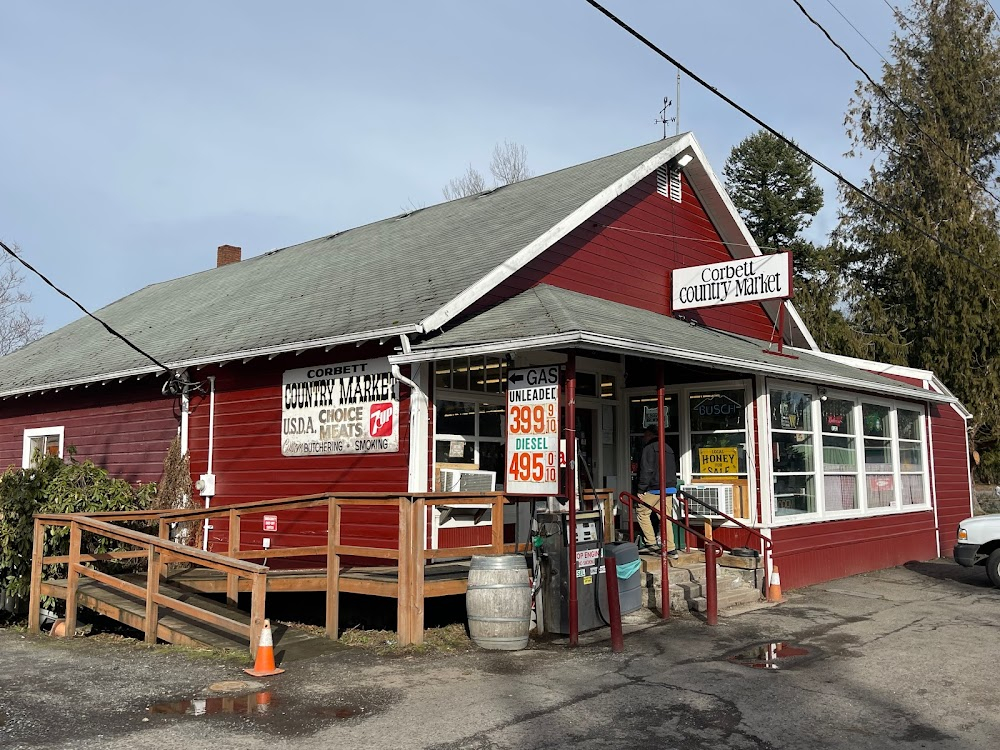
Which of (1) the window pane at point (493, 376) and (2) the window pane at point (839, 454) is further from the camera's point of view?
(2) the window pane at point (839, 454)

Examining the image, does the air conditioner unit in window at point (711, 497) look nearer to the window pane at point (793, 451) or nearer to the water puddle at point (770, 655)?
the window pane at point (793, 451)

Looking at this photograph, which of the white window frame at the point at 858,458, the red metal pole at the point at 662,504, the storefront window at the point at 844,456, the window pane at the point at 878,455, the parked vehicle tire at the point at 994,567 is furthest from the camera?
the window pane at the point at 878,455

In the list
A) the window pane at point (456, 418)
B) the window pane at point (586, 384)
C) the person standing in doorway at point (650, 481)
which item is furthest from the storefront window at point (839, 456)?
the window pane at point (456, 418)

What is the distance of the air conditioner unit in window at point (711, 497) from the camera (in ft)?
43.7

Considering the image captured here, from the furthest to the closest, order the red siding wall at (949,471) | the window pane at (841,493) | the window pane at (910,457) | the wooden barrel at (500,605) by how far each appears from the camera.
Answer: the red siding wall at (949,471) < the window pane at (910,457) < the window pane at (841,493) < the wooden barrel at (500,605)

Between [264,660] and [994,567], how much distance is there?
11.2 meters

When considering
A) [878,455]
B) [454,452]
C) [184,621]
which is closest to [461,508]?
[454,452]

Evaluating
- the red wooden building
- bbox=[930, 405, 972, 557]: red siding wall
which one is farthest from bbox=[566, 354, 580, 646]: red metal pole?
bbox=[930, 405, 972, 557]: red siding wall

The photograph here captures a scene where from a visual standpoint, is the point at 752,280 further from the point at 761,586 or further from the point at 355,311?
the point at 355,311

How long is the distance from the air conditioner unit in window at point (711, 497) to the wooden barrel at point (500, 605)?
15.6 ft

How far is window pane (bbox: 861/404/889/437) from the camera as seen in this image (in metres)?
16.0

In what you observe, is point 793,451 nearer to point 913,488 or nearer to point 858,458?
point 858,458

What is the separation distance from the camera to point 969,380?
95.1 feet

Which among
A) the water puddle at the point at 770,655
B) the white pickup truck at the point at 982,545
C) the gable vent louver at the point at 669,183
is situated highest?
the gable vent louver at the point at 669,183
